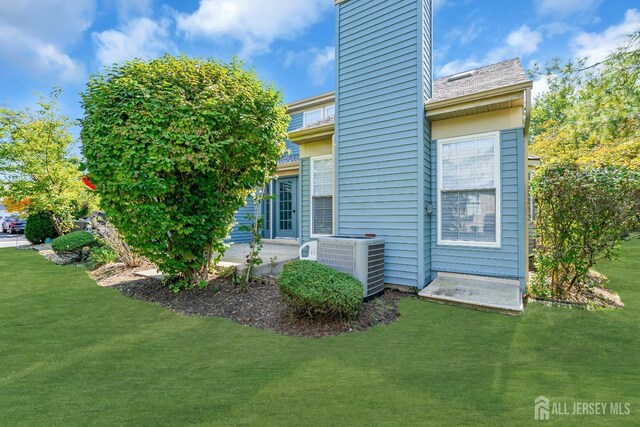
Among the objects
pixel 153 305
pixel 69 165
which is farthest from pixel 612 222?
pixel 69 165

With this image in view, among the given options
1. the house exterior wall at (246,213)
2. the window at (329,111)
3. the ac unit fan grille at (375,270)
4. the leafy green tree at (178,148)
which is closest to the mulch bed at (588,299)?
the ac unit fan grille at (375,270)

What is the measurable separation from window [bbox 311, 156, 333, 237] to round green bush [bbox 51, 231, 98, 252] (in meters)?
6.96

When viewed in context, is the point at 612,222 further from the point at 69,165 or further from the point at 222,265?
the point at 69,165

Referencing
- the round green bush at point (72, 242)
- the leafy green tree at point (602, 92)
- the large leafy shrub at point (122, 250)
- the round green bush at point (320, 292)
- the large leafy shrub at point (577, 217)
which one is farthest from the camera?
the round green bush at point (72, 242)

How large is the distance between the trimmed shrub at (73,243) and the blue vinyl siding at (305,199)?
21.8 ft

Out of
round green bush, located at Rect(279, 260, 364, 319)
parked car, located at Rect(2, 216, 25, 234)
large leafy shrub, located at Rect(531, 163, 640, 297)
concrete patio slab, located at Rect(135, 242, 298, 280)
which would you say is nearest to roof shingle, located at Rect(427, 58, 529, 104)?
large leafy shrub, located at Rect(531, 163, 640, 297)

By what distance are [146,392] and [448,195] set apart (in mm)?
4965

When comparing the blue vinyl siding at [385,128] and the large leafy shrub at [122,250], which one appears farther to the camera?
the large leafy shrub at [122,250]

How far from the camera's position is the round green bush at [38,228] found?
42.2 feet

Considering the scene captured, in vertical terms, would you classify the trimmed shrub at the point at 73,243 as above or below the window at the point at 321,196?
below

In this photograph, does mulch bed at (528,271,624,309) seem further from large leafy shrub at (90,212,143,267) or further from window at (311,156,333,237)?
large leafy shrub at (90,212,143,267)

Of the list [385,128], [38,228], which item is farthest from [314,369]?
[38,228]

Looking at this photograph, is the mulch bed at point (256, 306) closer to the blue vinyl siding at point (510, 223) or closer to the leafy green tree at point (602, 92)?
the blue vinyl siding at point (510, 223)

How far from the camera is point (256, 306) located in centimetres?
458
